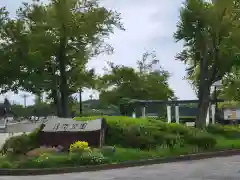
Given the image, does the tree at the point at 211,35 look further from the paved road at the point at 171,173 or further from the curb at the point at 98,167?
the paved road at the point at 171,173

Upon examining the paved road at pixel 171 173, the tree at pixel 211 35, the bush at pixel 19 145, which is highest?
the tree at pixel 211 35

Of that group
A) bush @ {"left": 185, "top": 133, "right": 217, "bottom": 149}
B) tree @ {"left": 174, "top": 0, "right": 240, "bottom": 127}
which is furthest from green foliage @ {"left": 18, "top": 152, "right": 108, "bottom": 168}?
tree @ {"left": 174, "top": 0, "right": 240, "bottom": 127}

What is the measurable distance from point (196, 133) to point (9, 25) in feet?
100.0

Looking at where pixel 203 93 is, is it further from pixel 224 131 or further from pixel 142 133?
pixel 142 133

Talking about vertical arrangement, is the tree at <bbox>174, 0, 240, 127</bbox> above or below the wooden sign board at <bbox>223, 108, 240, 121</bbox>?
above

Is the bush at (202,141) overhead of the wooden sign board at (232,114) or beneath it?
beneath

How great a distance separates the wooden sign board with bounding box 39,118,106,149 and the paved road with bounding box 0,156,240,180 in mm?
4231

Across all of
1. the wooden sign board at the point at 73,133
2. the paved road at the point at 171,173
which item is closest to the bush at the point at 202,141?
the paved road at the point at 171,173

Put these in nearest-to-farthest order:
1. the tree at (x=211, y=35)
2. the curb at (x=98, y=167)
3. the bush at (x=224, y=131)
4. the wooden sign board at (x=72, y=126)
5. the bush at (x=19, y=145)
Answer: the curb at (x=98, y=167) < the bush at (x=19, y=145) < the wooden sign board at (x=72, y=126) < the bush at (x=224, y=131) < the tree at (x=211, y=35)

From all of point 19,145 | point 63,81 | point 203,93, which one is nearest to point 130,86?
point 63,81

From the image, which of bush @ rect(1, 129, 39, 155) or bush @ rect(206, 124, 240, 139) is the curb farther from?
bush @ rect(206, 124, 240, 139)

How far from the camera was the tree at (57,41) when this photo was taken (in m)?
41.0

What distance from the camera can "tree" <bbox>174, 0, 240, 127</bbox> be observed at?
29453mm

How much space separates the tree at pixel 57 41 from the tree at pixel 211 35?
12840mm
